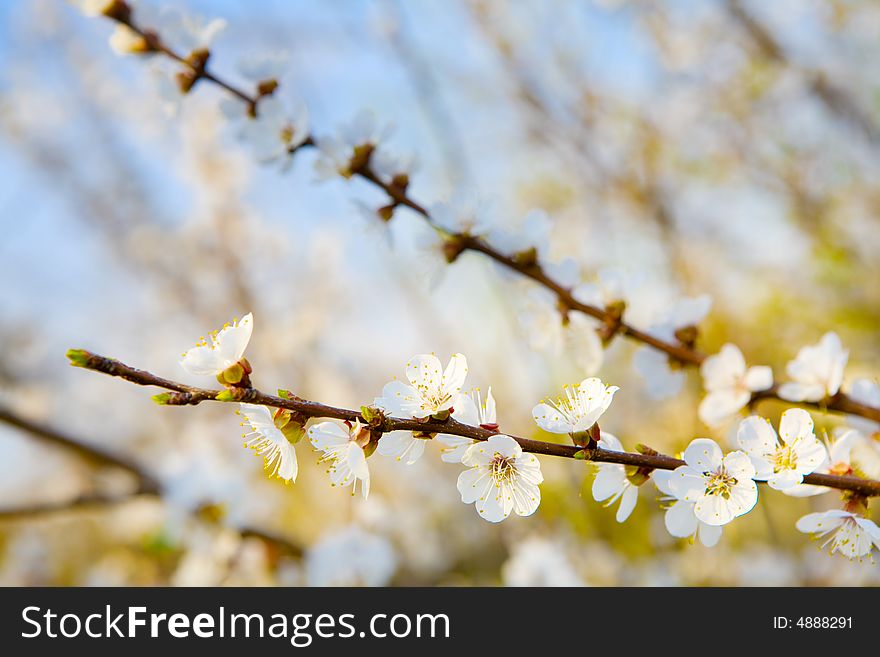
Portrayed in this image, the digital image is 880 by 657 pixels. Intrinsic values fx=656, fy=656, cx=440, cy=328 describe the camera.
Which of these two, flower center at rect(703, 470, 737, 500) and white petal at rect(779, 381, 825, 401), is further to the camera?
white petal at rect(779, 381, 825, 401)

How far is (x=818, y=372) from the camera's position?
918 mm

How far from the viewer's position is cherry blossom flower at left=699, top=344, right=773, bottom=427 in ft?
3.16

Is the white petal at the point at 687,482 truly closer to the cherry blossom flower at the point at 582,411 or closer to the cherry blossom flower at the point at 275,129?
the cherry blossom flower at the point at 582,411

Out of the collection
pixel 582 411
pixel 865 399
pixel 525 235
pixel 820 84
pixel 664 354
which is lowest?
pixel 582 411

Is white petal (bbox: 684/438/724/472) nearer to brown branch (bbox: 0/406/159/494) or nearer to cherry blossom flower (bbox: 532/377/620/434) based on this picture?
cherry blossom flower (bbox: 532/377/620/434)

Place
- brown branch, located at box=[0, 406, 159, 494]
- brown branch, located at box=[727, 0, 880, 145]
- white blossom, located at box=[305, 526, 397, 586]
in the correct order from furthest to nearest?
brown branch, located at box=[727, 0, 880, 145]
white blossom, located at box=[305, 526, 397, 586]
brown branch, located at box=[0, 406, 159, 494]

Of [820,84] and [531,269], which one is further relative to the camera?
[820,84]

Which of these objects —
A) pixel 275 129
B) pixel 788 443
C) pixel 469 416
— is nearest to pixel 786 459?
pixel 788 443

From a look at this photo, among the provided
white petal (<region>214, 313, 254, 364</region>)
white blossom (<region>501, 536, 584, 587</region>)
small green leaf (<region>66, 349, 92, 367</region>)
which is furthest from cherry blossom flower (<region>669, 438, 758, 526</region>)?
white blossom (<region>501, 536, 584, 587</region>)

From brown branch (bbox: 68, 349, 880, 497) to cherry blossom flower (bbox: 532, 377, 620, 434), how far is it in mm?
20

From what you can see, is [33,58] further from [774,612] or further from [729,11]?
[774,612]

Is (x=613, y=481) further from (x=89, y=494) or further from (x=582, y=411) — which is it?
(x=89, y=494)

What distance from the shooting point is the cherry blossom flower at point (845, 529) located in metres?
0.67

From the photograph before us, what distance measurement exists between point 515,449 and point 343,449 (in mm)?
199
